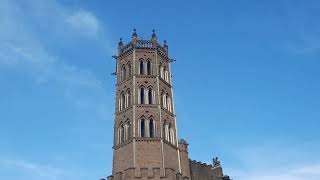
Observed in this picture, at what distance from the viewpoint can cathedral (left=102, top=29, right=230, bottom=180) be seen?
139 ft

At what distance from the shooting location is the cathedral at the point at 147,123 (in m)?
42.3

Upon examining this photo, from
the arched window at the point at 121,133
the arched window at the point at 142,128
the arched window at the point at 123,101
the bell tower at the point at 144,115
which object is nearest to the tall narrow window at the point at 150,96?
the bell tower at the point at 144,115

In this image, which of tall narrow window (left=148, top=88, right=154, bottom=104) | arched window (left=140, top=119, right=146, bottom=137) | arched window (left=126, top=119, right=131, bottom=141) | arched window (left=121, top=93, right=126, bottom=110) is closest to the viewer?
arched window (left=140, top=119, right=146, bottom=137)

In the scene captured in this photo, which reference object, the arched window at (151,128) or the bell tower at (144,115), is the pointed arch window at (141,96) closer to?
the bell tower at (144,115)

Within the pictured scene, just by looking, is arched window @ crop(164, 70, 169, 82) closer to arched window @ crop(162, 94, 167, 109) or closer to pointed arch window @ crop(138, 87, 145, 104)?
arched window @ crop(162, 94, 167, 109)

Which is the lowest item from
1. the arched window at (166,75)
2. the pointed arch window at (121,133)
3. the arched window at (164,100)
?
the pointed arch window at (121,133)

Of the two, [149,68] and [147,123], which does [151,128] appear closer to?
[147,123]

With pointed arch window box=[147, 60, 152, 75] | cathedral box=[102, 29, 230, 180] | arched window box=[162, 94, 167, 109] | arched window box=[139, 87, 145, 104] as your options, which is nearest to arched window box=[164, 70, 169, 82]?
cathedral box=[102, 29, 230, 180]

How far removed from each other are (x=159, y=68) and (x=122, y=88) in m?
4.22

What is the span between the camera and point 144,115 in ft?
147

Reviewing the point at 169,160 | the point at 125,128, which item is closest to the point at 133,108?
the point at 125,128

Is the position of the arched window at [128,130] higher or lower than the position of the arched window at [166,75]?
lower

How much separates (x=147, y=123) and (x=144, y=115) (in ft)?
2.74

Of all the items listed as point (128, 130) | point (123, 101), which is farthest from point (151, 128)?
point (123, 101)
